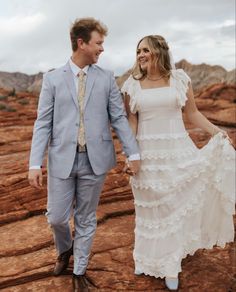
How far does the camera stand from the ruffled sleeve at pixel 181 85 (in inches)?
161

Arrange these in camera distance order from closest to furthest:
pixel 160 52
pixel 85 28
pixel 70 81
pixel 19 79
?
pixel 85 28 < pixel 70 81 < pixel 160 52 < pixel 19 79

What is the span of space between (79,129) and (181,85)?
3.45 ft

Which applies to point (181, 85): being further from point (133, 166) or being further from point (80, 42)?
point (80, 42)

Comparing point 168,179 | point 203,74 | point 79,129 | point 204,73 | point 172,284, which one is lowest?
point 172,284

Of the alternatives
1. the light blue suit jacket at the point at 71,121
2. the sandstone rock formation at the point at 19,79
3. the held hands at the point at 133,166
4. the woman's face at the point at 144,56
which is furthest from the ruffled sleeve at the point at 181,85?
the sandstone rock formation at the point at 19,79

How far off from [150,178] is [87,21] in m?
1.49

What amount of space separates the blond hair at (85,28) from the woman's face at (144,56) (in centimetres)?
39

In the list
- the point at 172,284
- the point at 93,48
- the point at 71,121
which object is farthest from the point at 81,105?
the point at 172,284

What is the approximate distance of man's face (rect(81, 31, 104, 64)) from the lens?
12.2 feet

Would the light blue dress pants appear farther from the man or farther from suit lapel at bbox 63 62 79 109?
suit lapel at bbox 63 62 79 109

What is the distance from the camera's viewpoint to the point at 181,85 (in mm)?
4129

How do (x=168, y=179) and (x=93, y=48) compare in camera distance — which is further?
(x=168, y=179)

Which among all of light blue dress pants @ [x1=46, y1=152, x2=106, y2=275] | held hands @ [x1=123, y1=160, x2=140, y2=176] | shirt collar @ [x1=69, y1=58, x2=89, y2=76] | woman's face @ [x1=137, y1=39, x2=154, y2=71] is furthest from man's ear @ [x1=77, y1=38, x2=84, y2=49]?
held hands @ [x1=123, y1=160, x2=140, y2=176]

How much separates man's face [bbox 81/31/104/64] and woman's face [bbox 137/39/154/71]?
0.37 meters
